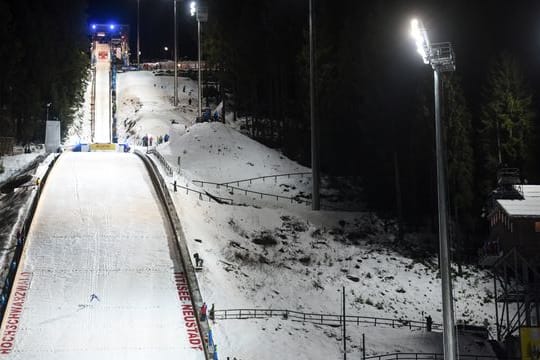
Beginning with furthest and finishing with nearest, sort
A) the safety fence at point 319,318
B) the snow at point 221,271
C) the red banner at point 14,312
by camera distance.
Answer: the safety fence at point 319,318
the snow at point 221,271
the red banner at point 14,312

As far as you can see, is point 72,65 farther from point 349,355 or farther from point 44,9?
point 349,355

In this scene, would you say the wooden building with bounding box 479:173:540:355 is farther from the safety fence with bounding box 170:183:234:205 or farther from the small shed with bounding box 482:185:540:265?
the safety fence with bounding box 170:183:234:205

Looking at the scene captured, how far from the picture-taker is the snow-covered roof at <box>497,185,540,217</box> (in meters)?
27.6

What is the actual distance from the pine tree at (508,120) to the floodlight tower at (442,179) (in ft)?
83.2

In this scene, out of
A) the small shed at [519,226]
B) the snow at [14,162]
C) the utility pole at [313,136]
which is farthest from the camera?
the snow at [14,162]

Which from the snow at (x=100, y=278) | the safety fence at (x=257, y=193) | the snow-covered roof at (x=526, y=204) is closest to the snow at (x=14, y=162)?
the snow at (x=100, y=278)

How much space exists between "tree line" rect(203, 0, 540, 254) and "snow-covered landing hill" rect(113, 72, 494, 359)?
3.24m

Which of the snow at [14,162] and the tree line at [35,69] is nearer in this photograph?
the snow at [14,162]

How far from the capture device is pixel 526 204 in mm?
28406

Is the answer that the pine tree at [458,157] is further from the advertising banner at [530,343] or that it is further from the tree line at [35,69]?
the tree line at [35,69]

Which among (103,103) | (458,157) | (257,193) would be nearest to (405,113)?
(458,157)

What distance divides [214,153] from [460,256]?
19.9m

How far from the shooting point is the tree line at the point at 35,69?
167 ft

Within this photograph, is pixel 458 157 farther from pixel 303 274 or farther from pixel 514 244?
pixel 303 274
